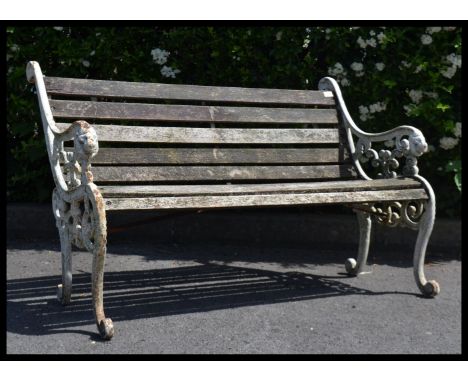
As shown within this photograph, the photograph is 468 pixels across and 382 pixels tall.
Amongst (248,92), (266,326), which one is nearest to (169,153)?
(248,92)

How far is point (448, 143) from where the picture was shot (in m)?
5.23

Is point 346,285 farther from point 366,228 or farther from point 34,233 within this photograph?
point 34,233

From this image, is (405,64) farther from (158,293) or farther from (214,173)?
(158,293)

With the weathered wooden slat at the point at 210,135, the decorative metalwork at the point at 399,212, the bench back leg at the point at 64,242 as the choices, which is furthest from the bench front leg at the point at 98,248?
the decorative metalwork at the point at 399,212

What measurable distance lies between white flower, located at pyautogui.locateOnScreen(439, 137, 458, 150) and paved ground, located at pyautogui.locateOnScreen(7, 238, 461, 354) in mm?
809

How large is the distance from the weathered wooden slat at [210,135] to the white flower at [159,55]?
1.23 metres

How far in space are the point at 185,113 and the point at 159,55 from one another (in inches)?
46.9

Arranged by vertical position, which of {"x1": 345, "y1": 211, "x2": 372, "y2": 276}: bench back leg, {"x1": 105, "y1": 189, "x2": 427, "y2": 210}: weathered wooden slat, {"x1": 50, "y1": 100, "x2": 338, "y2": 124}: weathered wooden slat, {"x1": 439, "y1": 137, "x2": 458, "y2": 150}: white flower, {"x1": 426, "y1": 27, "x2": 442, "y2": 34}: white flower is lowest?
{"x1": 345, "y1": 211, "x2": 372, "y2": 276}: bench back leg

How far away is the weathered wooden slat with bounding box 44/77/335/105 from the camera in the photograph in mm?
4195

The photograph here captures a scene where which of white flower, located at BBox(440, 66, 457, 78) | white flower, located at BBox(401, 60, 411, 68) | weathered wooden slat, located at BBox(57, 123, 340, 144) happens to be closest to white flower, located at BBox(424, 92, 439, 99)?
white flower, located at BBox(440, 66, 457, 78)

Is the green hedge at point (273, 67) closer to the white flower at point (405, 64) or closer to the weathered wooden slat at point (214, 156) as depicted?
the white flower at point (405, 64)

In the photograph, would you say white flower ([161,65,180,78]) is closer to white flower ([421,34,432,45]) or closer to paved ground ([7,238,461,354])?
paved ground ([7,238,461,354])

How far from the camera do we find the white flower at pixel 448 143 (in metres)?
5.23

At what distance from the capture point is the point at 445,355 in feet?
11.2
